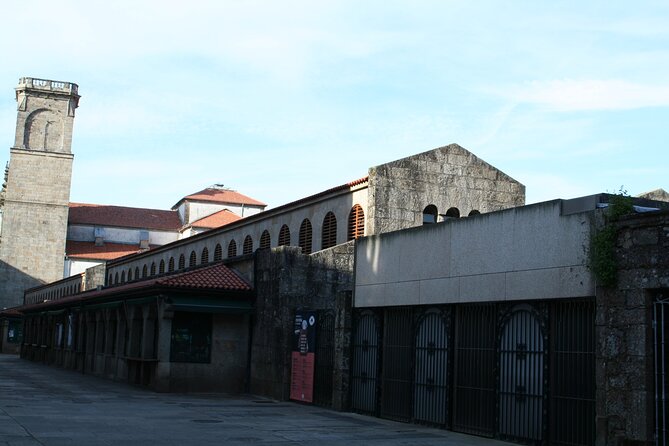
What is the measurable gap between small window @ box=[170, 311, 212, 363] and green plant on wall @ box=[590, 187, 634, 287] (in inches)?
628

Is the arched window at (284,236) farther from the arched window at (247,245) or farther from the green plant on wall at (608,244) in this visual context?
the green plant on wall at (608,244)

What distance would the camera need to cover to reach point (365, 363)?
21.2 m

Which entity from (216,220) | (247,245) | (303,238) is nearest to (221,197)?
(216,220)

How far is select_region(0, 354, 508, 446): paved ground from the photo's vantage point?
48.7 feet

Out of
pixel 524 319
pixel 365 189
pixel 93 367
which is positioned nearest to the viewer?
pixel 524 319

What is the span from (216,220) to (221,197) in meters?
7.59

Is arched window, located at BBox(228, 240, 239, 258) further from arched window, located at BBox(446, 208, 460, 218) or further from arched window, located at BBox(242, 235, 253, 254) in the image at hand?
arched window, located at BBox(446, 208, 460, 218)

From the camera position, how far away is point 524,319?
16.0 metres

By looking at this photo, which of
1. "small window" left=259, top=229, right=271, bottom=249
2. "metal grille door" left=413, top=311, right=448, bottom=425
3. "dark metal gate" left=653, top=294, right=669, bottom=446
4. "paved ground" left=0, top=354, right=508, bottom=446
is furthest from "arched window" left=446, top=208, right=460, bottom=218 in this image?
"dark metal gate" left=653, top=294, right=669, bottom=446

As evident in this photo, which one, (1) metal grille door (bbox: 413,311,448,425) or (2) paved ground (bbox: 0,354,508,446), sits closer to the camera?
(2) paved ground (bbox: 0,354,508,446)

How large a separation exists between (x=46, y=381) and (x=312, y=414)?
15.1 m

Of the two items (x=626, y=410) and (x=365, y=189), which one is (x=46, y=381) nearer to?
(x=365, y=189)

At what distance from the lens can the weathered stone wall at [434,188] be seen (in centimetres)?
2845

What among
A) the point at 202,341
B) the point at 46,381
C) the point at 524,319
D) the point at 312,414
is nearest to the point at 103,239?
the point at 46,381
